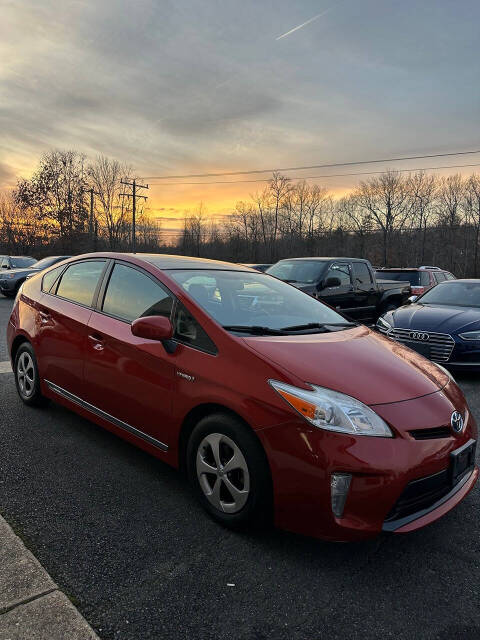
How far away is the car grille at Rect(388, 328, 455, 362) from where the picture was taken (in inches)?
242

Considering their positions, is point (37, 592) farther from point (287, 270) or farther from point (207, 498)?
point (287, 270)

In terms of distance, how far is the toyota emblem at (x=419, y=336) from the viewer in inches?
249

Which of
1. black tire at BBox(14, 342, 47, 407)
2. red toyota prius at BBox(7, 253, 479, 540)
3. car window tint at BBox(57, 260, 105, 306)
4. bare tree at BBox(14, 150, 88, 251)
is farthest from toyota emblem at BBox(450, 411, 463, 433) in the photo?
bare tree at BBox(14, 150, 88, 251)

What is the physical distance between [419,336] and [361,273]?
457 cm

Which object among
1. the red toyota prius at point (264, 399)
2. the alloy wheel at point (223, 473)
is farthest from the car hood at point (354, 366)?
the alloy wheel at point (223, 473)

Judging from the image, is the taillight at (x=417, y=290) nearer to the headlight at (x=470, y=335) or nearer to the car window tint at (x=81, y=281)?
the headlight at (x=470, y=335)

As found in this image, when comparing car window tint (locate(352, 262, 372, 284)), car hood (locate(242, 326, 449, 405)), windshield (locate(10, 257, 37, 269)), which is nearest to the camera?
car hood (locate(242, 326, 449, 405))

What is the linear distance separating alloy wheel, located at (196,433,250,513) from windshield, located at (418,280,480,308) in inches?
237

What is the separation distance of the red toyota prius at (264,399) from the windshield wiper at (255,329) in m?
0.02

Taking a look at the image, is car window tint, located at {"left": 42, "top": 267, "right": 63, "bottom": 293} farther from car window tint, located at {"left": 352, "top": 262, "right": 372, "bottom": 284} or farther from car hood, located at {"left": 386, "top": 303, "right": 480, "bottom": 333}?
car window tint, located at {"left": 352, "top": 262, "right": 372, "bottom": 284}

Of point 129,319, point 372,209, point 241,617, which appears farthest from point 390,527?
point 372,209

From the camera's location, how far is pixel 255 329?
115 inches

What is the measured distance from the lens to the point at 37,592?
1.93 metres

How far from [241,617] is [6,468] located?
6.85 ft
